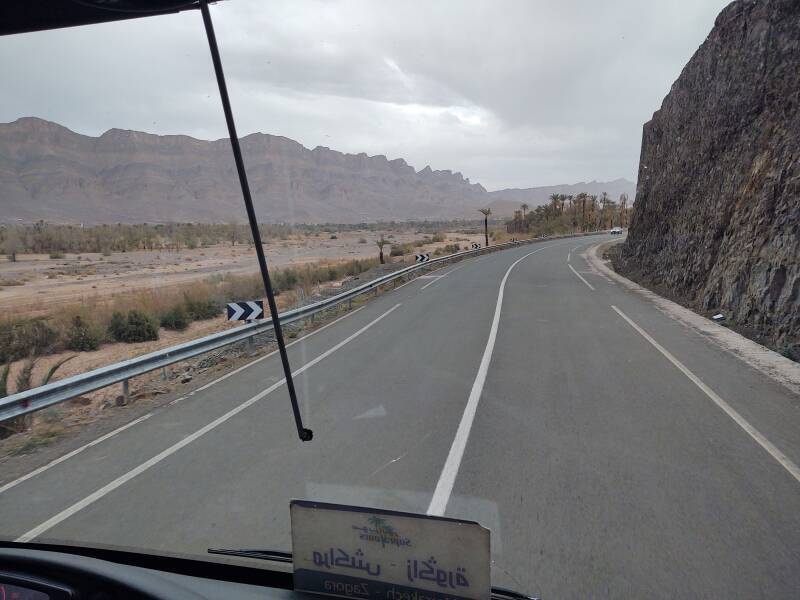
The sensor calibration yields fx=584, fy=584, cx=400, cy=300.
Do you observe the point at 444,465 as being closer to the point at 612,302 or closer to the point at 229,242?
the point at 612,302

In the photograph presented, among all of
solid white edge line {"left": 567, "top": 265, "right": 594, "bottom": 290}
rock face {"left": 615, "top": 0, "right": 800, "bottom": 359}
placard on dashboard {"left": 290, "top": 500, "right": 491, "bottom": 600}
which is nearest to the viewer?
placard on dashboard {"left": 290, "top": 500, "right": 491, "bottom": 600}

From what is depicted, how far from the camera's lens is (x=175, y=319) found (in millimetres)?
20000

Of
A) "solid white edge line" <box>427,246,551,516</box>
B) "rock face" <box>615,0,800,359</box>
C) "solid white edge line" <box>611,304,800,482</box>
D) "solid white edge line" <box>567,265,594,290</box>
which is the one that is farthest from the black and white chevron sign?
"solid white edge line" <box>567,265,594,290</box>

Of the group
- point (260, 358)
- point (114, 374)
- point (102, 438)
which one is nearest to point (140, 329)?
point (260, 358)

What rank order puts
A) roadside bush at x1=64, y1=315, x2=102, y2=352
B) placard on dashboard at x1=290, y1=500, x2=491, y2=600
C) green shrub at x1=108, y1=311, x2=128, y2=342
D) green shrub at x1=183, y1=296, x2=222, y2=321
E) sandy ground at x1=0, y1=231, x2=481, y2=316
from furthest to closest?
sandy ground at x1=0, y1=231, x2=481, y2=316, green shrub at x1=183, y1=296, x2=222, y2=321, green shrub at x1=108, y1=311, x2=128, y2=342, roadside bush at x1=64, y1=315, x2=102, y2=352, placard on dashboard at x1=290, y1=500, x2=491, y2=600

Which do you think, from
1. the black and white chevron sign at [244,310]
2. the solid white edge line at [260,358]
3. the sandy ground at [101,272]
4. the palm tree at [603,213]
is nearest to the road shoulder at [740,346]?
the solid white edge line at [260,358]

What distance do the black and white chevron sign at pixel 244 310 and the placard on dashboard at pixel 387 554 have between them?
10906 mm

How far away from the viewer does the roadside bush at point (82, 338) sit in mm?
16812

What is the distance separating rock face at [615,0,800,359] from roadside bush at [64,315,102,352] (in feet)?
56.8

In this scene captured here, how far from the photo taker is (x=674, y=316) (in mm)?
16375

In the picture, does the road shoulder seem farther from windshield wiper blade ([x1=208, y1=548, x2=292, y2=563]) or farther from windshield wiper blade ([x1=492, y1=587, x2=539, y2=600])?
windshield wiper blade ([x1=208, y1=548, x2=292, y2=563])

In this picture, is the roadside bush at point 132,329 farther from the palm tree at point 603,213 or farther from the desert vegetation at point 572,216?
the palm tree at point 603,213

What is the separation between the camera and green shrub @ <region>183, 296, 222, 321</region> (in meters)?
21.5

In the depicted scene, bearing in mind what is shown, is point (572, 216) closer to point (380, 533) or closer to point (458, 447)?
point (458, 447)
